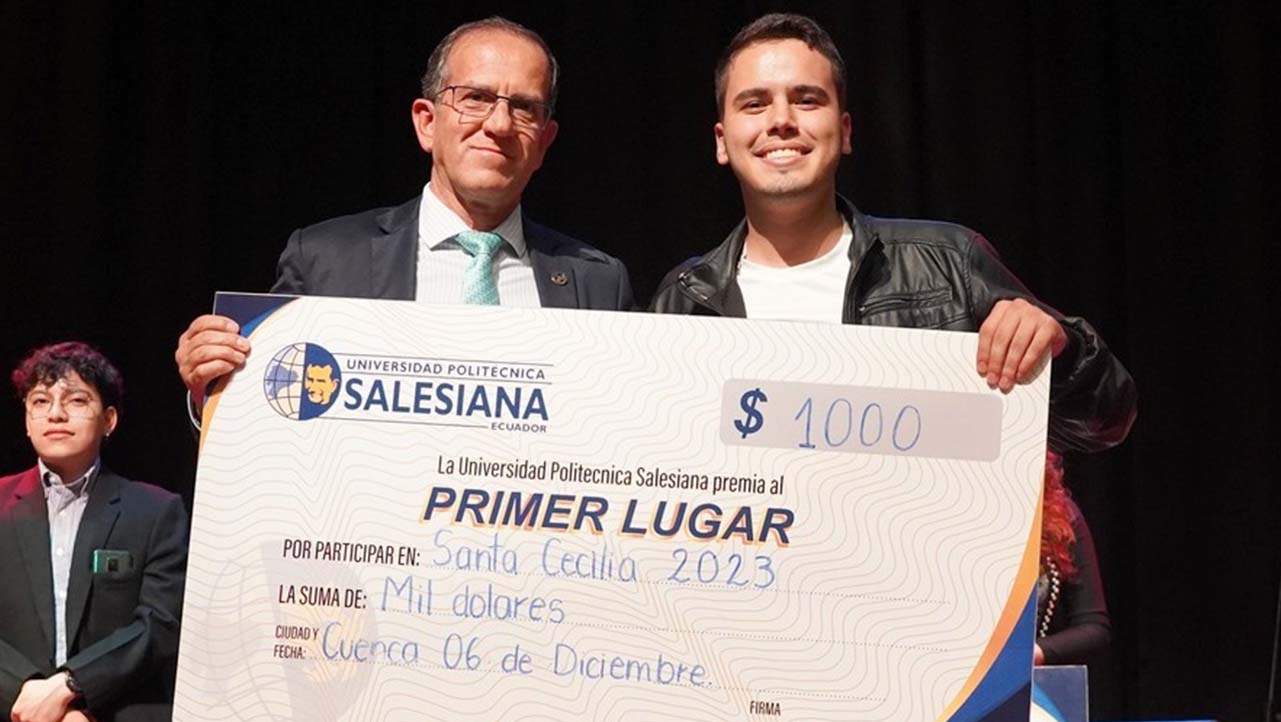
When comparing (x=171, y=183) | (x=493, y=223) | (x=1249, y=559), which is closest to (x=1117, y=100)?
(x=1249, y=559)

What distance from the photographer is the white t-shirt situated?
239 centimetres

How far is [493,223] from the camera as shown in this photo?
2518 mm

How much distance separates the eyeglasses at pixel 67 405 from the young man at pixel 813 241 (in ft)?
5.97

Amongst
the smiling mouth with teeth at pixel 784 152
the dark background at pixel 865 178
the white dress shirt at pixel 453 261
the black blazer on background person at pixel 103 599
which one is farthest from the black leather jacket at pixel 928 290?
the black blazer on background person at pixel 103 599

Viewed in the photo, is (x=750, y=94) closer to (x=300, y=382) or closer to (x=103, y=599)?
(x=300, y=382)

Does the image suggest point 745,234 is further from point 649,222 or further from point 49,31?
point 49,31

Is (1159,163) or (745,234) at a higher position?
(1159,163)

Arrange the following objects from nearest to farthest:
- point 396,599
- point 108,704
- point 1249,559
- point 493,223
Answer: point 396,599 → point 493,223 → point 108,704 → point 1249,559

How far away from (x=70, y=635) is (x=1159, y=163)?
11.0 ft

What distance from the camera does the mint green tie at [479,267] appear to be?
2.42 metres

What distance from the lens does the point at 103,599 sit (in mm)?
3318

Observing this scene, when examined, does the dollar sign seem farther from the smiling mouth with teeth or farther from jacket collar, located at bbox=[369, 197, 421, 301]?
jacket collar, located at bbox=[369, 197, 421, 301]

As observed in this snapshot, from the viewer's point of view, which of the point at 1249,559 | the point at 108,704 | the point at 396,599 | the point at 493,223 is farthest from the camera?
the point at 1249,559

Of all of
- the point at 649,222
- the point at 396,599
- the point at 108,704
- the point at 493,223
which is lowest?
the point at 108,704
